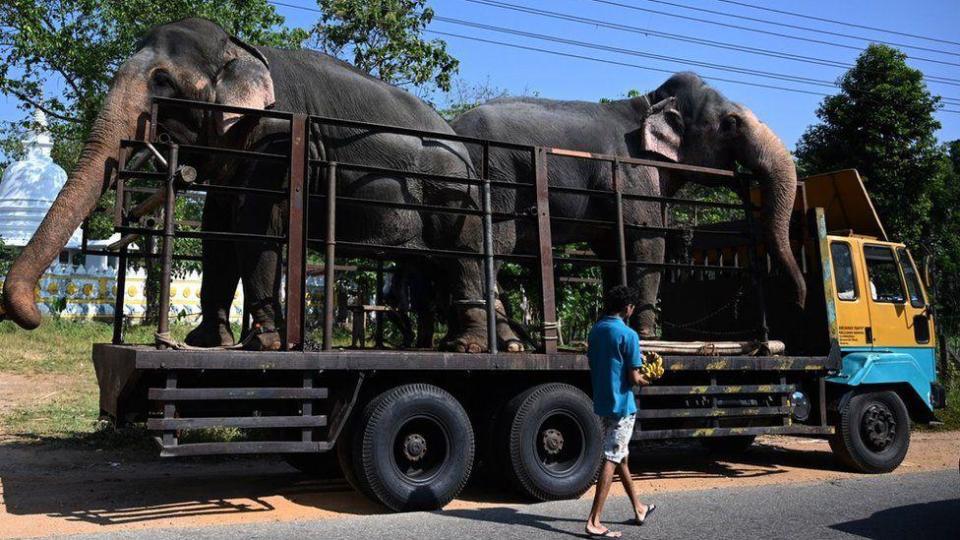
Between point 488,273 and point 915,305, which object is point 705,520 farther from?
point 915,305

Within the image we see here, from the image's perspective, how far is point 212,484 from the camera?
7.41m

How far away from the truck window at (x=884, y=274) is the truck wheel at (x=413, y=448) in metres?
4.86

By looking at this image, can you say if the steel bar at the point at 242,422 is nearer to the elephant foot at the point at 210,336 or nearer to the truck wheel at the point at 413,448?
the truck wheel at the point at 413,448

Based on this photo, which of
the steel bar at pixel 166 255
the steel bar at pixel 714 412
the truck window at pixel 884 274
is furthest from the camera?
the truck window at pixel 884 274

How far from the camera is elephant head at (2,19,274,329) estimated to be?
5.94m

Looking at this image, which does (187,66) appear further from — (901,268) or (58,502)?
(901,268)

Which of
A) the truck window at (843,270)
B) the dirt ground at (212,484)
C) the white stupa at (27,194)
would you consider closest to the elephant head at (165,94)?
the dirt ground at (212,484)

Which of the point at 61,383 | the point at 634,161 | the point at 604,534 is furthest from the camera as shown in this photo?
the point at 61,383

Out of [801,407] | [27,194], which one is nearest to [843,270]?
[801,407]

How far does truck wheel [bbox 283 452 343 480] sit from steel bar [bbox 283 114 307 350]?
181 centimetres

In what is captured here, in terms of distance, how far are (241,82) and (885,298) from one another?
252 inches

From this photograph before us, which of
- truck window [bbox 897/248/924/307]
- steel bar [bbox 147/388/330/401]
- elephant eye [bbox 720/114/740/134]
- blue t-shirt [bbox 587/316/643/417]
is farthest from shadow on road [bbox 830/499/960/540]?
elephant eye [bbox 720/114/740/134]

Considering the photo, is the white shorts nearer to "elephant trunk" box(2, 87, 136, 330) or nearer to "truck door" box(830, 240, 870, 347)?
"elephant trunk" box(2, 87, 136, 330)

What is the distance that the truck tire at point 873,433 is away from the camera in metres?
8.62
